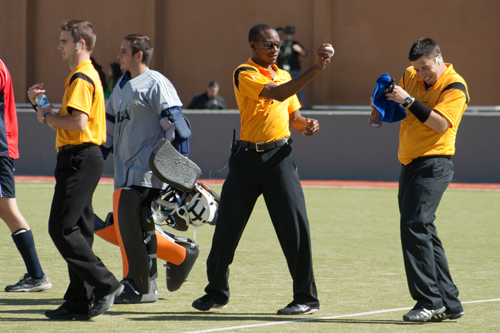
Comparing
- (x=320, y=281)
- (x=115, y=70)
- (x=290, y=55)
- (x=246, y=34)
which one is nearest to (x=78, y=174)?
(x=320, y=281)

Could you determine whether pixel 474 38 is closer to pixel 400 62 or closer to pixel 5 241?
pixel 400 62

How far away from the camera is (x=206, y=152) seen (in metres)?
19.0

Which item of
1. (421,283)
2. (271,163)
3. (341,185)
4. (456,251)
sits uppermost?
(271,163)

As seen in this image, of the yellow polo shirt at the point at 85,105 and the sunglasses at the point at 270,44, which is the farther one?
the sunglasses at the point at 270,44

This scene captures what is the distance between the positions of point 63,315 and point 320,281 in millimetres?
2652

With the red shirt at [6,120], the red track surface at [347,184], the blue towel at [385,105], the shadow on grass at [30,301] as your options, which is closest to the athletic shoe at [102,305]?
the shadow on grass at [30,301]

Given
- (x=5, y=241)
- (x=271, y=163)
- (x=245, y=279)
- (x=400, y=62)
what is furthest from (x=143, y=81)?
(x=400, y=62)

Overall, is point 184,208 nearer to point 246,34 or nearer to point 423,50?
point 423,50

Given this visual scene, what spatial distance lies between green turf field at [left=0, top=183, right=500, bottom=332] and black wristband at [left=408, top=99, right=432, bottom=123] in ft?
4.87

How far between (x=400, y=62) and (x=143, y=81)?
51.4ft

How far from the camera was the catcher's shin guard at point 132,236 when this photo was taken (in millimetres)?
7207

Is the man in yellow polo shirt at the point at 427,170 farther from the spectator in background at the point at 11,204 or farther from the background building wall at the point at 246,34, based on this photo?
the background building wall at the point at 246,34

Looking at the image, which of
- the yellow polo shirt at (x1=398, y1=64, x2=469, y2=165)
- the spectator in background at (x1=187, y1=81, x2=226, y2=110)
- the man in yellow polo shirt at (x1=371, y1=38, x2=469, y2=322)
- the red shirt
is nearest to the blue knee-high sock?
the red shirt

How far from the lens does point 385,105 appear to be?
266 inches
